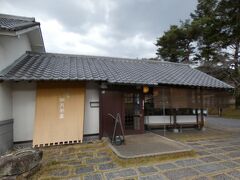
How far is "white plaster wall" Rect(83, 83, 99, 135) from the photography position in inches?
276

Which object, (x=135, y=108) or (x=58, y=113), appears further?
(x=135, y=108)

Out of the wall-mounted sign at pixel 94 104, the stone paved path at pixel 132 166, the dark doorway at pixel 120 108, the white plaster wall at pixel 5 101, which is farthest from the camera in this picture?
the wall-mounted sign at pixel 94 104

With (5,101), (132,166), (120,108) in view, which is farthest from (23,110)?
(132,166)

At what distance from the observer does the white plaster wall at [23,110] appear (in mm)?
6289

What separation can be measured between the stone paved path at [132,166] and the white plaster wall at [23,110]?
126cm

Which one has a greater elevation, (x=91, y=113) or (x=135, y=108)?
(x=135, y=108)

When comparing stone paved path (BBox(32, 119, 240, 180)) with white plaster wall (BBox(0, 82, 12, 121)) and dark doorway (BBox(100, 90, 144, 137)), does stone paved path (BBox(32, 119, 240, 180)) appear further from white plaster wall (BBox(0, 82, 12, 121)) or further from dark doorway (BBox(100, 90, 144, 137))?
white plaster wall (BBox(0, 82, 12, 121))

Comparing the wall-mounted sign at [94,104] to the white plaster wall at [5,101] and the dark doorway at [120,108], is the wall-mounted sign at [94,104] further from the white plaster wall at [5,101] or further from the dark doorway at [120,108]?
the white plaster wall at [5,101]

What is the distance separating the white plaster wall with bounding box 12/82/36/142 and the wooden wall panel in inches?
14.1

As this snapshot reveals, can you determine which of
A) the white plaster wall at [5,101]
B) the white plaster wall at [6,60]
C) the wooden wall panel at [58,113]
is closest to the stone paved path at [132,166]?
the wooden wall panel at [58,113]

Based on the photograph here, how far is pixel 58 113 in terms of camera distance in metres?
6.50

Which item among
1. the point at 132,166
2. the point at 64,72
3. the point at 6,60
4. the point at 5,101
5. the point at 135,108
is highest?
the point at 6,60

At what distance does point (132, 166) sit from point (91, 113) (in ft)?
10.8

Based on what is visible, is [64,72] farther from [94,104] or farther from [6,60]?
[6,60]
